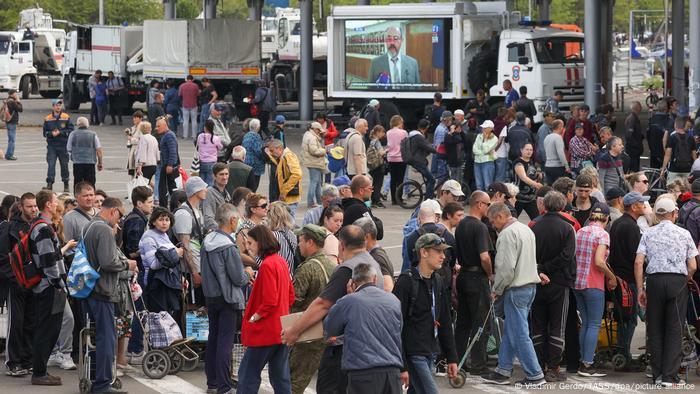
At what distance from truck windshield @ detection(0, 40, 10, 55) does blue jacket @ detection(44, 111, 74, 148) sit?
3266 cm

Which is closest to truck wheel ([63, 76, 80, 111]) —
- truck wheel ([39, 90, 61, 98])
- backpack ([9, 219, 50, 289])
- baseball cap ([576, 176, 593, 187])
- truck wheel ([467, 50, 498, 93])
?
truck wheel ([39, 90, 61, 98])

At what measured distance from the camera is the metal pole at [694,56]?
2902 centimetres

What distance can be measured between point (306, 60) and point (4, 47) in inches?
834

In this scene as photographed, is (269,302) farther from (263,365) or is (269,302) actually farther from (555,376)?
(555,376)

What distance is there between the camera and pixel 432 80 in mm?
38344

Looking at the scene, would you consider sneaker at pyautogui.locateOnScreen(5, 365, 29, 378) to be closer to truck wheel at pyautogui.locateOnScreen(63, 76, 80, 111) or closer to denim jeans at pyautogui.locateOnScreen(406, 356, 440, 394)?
denim jeans at pyautogui.locateOnScreen(406, 356, 440, 394)

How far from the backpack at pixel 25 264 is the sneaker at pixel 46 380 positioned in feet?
2.68

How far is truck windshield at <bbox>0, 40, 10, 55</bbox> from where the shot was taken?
5769cm

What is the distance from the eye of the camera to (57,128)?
A: 26.4m

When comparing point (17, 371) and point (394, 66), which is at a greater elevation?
point (394, 66)

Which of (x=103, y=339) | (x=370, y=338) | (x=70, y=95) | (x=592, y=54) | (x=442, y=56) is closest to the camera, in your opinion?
(x=370, y=338)

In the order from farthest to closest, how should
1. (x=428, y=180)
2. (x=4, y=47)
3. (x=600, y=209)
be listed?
(x=4, y=47) < (x=428, y=180) < (x=600, y=209)

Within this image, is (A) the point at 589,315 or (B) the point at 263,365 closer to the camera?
(B) the point at 263,365

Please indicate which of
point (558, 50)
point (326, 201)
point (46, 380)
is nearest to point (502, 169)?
point (326, 201)
